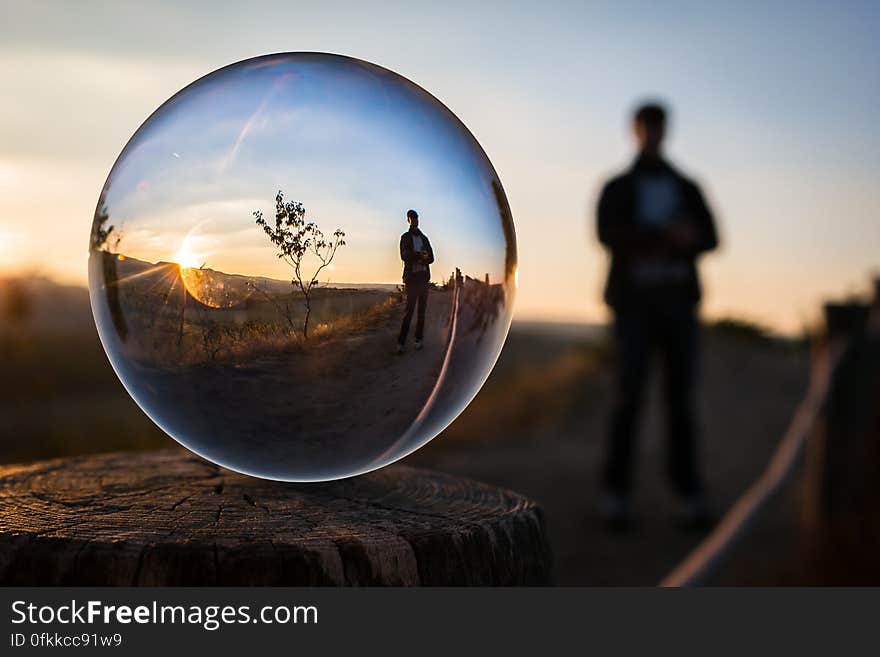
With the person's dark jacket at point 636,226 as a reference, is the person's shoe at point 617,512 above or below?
below

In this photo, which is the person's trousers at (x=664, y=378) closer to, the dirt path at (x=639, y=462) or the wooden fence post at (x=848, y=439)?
the dirt path at (x=639, y=462)

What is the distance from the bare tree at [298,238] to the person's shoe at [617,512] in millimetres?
4879

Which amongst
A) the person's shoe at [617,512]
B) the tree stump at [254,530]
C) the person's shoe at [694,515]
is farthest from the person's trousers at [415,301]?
the person's shoe at [694,515]

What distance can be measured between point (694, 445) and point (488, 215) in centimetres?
455

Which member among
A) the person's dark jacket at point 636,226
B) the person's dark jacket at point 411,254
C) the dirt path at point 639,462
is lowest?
the dirt path at point 639,462

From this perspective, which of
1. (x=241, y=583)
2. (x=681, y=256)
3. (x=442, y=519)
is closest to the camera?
(x=241, y=583)

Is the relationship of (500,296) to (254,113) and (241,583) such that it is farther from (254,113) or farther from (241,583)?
(241,583)

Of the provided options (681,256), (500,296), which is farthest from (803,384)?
(500,296)

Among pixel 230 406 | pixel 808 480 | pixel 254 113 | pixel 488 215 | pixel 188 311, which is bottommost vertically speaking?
pixel 808 480

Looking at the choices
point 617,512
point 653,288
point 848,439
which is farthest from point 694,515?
point 653,288

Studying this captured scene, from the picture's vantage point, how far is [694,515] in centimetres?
627

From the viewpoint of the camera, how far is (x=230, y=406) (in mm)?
2004

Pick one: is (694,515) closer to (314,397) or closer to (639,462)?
(639,462)

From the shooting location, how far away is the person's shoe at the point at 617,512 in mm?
6254
